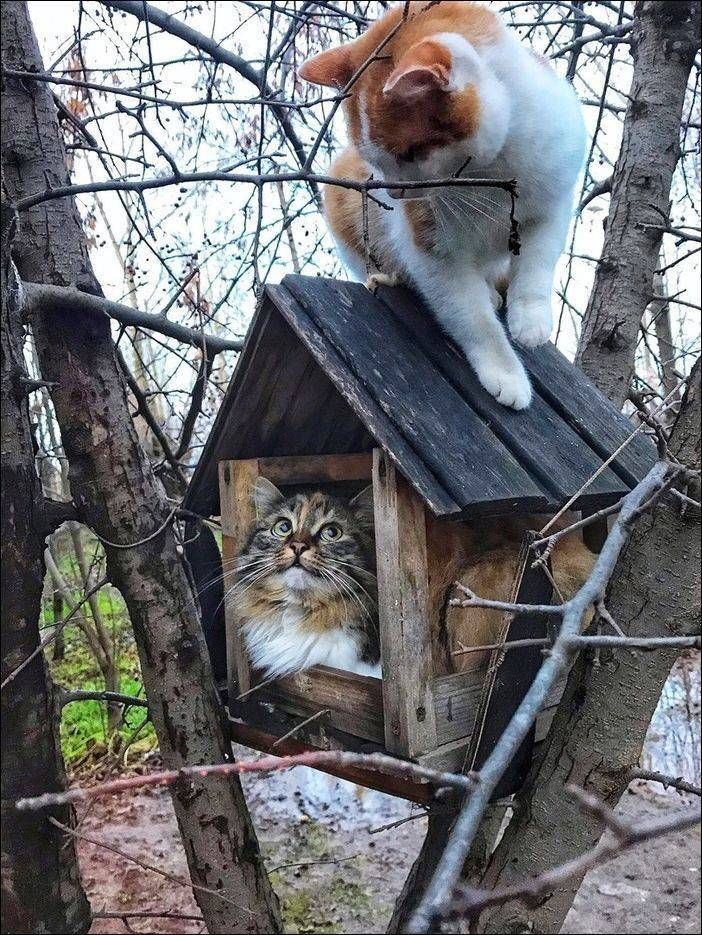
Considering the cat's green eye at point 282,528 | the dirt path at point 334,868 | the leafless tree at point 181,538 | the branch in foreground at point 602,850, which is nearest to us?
the branch in foreground at point 602,850

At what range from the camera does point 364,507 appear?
1933mm

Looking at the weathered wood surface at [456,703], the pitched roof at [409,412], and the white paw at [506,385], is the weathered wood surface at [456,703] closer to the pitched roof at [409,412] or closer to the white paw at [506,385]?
the pitched roof at [409,412]

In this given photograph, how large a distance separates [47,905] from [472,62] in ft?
6.39

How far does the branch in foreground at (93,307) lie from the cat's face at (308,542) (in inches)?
18.3

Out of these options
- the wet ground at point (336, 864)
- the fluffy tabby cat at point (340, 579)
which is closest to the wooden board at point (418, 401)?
the fluffy tabby cat at point (340, 579)

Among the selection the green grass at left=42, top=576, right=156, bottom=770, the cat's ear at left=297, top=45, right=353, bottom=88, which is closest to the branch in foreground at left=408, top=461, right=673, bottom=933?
the cat's ear at left=297, top=45, right=353, bottom=88

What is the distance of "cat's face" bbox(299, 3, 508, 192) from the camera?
161cm

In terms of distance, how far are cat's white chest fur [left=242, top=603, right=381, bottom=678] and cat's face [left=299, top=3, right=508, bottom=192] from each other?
3.33 feet

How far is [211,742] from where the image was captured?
182cm

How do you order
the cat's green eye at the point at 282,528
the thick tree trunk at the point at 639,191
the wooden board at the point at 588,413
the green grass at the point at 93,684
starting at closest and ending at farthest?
the wooden board at the point at 588,413 < the cat's green eye at the point at 282,528 < the thick tree trunk at the point at 639,191 < the green grass at the point at 93,684

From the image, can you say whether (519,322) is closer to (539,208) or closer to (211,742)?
(539,208)

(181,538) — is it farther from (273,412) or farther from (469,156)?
(469,156)

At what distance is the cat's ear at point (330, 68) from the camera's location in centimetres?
181

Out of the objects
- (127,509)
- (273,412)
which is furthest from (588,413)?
(127,509)
